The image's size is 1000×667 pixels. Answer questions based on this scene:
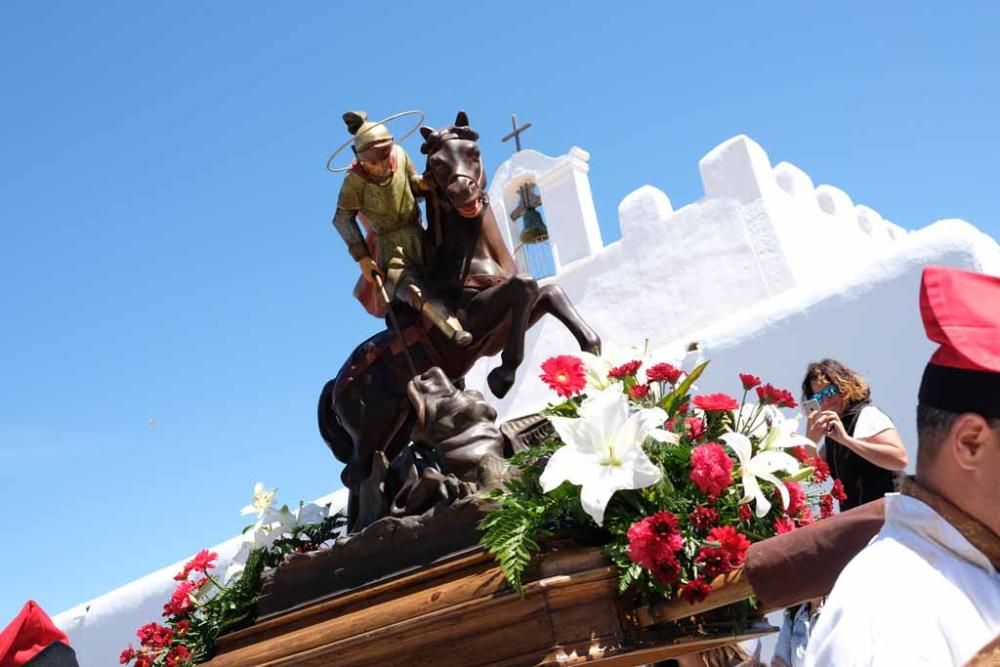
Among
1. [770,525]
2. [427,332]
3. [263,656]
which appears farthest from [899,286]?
[263,656]

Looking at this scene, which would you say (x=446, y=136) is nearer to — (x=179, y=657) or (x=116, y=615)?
(x=179, y=657)

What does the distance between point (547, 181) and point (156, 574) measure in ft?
23.5

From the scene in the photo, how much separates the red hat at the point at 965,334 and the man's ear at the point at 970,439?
1 centimetres

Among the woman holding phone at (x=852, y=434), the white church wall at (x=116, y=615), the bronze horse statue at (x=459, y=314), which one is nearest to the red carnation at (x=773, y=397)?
the bronze horse statue at (x=459, y=314)

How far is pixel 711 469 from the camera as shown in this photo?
2223 millimetres

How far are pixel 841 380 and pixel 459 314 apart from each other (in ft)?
5.43

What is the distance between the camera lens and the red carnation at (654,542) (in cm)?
208

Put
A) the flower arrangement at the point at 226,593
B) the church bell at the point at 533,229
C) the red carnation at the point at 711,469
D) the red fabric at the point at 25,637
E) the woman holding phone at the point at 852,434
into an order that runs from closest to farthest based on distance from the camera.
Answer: the red carnation at the point at 711,469 < the red fabric at the point at 25,637 < the flower arrangement at the point at 226,593 < the woman holding phone at the point at 852,434 < the church bell at the point at 533,229

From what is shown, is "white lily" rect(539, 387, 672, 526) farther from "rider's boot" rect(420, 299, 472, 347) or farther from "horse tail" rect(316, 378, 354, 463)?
"horse tail" rect(316, 378, 354, 463)

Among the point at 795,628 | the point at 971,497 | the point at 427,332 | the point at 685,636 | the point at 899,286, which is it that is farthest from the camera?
the point at 899,286

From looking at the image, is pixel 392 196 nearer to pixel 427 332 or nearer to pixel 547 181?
pixel 427 332

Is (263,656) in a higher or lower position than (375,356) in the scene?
lower

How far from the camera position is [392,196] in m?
3.57

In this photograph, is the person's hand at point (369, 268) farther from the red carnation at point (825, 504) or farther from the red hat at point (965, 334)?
the red hat at point (965, 334)
